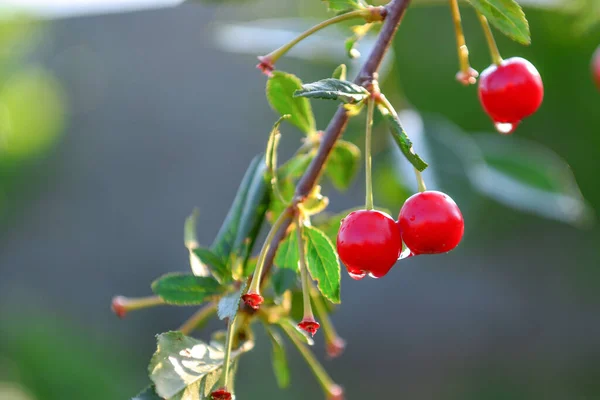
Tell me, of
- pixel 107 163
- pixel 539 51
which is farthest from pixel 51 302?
pixel 539 51

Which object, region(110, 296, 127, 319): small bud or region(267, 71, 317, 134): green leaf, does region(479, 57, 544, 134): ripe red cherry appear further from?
region(110, 296, 127, 319): small bud

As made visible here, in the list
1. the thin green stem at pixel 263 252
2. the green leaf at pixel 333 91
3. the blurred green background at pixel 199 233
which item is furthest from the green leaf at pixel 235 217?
the blurred green background at pixel 199 233

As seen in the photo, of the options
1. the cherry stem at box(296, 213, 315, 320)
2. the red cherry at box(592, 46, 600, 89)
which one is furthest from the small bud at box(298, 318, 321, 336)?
the red cherry at box(592, 46, 600, 89)

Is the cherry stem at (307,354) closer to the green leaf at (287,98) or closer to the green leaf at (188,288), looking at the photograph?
the green leaf at (188,288)

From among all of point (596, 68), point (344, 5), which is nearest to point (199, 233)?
point (596, 68)

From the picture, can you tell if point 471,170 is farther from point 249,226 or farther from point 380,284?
point 380,284
